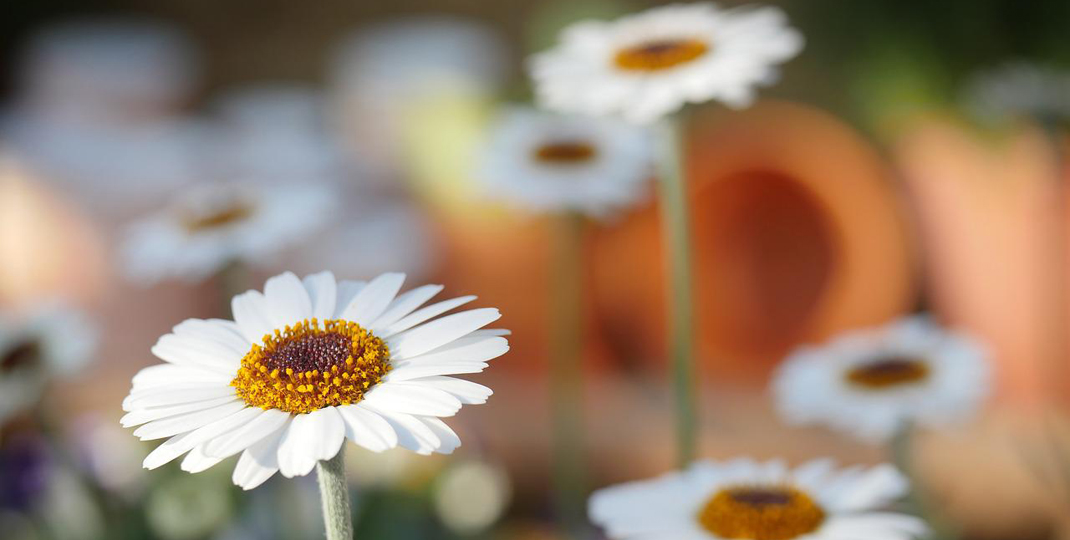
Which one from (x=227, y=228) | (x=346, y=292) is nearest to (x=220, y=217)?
(x=227, y=228)

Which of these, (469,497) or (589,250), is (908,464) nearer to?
(469,497)

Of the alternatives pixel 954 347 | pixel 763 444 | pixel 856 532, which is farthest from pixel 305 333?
pixel 763 444

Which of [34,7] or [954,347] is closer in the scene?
[954,347]

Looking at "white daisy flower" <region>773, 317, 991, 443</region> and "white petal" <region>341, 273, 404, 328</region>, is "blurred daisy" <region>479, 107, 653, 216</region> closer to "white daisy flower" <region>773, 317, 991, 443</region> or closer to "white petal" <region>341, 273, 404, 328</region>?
"white daisy flower" <region>773, 317, 991, 443</region>

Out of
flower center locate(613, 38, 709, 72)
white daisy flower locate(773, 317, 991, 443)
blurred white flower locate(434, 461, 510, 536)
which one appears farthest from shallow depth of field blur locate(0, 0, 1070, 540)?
flower center locate(613, 38, 709, 72)

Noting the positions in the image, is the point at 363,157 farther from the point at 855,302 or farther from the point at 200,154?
→ the point at 855,302

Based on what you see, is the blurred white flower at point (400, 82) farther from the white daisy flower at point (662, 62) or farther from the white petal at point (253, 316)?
the white petal at point (253, 316)
